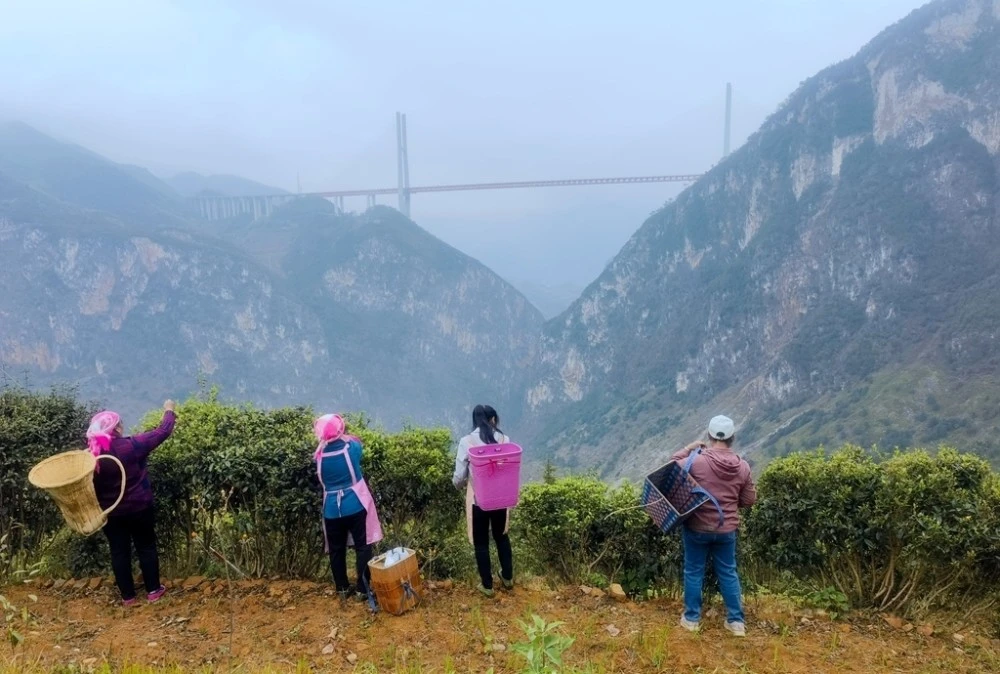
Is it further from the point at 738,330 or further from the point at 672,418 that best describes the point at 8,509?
the point at 738,330

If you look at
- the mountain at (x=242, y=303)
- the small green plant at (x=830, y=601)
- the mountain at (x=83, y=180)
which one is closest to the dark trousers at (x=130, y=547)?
the small green plant at (x=830, y=601)

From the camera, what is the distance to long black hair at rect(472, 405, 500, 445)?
3734 millimetres

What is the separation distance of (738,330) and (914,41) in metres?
45.4

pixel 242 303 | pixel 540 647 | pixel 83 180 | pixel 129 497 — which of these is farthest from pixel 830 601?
pixel 83 180

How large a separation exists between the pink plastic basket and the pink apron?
66cm

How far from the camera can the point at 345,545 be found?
3715 millimetres

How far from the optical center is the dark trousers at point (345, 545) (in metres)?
3.64

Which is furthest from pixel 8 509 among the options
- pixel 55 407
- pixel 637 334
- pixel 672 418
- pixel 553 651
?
pixel 637 334

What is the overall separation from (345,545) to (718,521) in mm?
2221

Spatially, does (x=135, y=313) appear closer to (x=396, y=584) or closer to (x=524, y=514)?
(x=524, y=514)

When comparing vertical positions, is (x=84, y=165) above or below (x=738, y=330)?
above

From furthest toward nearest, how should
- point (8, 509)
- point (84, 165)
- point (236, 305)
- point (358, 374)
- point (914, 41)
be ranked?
1. point (84, 165)
2. point (358, 374)
3. point (236, 305)
4. point (914, 41)
5. point (8, 509)

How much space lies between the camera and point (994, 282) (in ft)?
204

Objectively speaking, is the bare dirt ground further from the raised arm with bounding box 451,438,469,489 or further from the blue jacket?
the raised arm with bounding box 451,438,469,489
